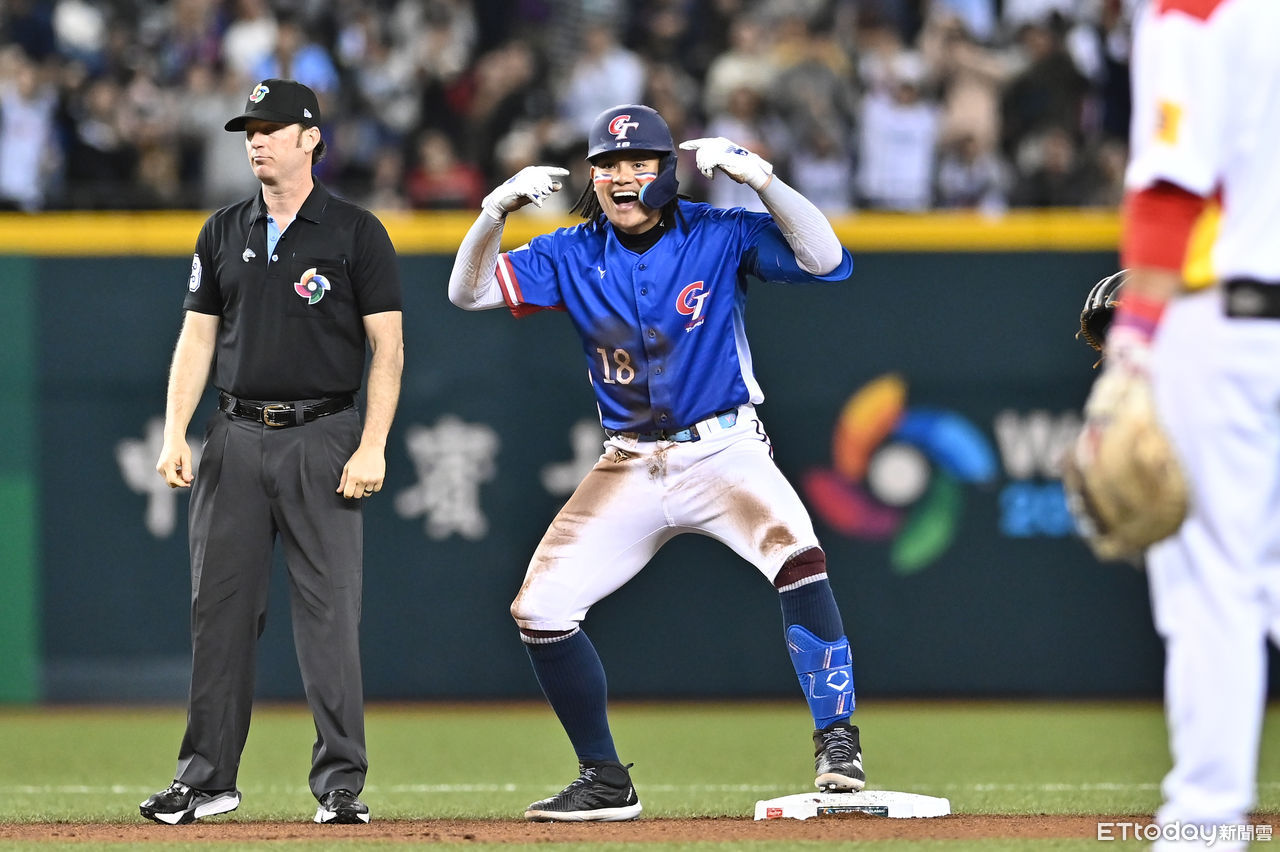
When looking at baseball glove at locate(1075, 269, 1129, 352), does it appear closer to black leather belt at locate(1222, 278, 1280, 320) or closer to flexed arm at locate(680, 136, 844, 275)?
flexed arm at locate(680, 136, 844, 275)

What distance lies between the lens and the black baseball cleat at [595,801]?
5.74m

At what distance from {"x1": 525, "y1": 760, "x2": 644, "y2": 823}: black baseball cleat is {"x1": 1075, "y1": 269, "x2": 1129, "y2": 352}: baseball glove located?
6.56 ft

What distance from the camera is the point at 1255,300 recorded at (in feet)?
11.9

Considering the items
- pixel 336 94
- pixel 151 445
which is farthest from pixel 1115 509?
pixel 336 94

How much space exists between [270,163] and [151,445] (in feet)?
15.9

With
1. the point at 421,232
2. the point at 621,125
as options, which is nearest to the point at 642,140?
the point at 621,125

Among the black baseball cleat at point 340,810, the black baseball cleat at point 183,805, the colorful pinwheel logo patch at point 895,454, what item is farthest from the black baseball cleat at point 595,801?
the colorful pinwheel logo patch at point 895,454

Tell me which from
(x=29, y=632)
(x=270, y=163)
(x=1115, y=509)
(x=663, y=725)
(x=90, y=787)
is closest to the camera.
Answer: (x=1115, y=509)

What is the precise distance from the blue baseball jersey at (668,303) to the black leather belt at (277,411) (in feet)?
2.40

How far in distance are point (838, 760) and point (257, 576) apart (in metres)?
1.96

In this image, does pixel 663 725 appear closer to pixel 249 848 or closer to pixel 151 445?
pixel 151 445

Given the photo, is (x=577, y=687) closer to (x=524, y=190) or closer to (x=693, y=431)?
(x=693, y=431)

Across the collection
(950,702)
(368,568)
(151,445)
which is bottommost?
(950,702)

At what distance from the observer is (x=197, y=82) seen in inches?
472
